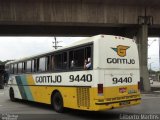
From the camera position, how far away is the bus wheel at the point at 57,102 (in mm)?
15562

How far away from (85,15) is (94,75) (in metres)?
18.3

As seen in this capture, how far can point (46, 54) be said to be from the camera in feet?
56.1

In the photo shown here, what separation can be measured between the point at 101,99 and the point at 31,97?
22.2ft

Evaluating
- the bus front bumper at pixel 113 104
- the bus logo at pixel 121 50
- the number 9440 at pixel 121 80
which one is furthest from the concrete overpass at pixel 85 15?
the bus front bumper at pixel 113 104

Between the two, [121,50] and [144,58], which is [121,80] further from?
[144,58]

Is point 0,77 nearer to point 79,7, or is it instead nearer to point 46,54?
point 79,7

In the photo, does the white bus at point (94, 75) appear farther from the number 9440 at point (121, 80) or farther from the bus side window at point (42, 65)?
the bus side window at point (42, 65)

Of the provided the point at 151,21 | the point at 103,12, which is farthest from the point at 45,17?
the point at 151,21

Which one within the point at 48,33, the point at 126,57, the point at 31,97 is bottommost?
the point at 31,97

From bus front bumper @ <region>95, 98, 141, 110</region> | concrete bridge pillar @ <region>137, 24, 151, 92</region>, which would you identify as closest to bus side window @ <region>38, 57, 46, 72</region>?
bus front bumper @ <region>95, 98, 141, 110</region>

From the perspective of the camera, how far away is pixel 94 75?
520 inches

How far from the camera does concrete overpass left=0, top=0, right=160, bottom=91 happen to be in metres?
29.5

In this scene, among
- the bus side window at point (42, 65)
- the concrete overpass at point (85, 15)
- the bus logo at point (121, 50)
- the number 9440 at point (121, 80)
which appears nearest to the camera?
the number 9440 at point (121, 80)

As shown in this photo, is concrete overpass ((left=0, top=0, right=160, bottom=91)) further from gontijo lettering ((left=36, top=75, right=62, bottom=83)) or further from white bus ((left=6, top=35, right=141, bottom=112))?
white bus ((left=6, top=35, right=141, bottom=112))
